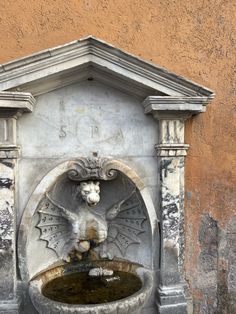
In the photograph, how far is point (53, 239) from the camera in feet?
9.95

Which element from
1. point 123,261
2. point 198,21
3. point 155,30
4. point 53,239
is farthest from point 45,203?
point 198,21

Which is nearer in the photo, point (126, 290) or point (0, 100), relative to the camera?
point (0, 100)

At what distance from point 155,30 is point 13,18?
1.23m

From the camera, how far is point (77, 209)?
3049 millimetres

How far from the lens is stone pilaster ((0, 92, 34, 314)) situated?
8.77 ft

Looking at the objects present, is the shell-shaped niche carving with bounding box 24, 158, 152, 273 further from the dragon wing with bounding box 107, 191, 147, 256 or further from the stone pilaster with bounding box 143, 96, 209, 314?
the stone pilaster with bounding box 143, 96, 209, 314

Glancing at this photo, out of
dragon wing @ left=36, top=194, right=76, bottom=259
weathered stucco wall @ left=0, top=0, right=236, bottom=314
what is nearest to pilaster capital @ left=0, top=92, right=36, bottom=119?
weathered stucco wall @ left=0, top=0, right=236, bottom=314

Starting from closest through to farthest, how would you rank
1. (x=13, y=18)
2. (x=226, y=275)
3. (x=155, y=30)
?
(x=13, y=18) < (x=155, y=30) < (x=226, y=275)

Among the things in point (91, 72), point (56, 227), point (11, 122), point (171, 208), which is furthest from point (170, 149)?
point (11, 122)

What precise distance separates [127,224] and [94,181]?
0.55m

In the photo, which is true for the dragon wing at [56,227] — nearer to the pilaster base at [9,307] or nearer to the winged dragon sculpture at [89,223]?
the winged dragon sculpture at [89,223]

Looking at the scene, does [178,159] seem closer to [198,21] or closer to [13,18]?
[198,21]

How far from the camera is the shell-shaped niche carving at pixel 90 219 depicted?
2893 mm

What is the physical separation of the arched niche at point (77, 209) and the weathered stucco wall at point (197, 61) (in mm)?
392
